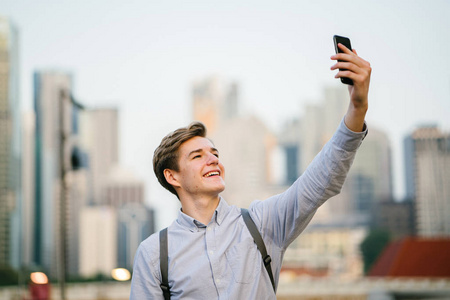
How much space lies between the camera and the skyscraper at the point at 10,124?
98.8 meters

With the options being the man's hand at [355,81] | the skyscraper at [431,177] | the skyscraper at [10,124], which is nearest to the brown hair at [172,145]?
the man's hand at [355,81]

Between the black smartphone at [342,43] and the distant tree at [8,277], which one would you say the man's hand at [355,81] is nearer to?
the black smartphone at [342,43]

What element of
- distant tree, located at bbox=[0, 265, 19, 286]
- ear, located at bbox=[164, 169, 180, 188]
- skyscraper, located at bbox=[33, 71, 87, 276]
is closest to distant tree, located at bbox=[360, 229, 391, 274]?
skyscraper, located at bbox=[33, 71, 87, 276]

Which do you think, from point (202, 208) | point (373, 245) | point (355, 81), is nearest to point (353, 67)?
point (355, 81)

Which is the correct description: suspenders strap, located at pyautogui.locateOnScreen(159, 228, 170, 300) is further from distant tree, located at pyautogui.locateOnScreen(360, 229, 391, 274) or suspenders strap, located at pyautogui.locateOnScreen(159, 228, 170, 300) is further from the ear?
distant tree, located at pyautogui.locateOnScreen(360, 229, 391, 274)

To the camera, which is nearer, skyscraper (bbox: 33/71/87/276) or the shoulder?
the shoulder

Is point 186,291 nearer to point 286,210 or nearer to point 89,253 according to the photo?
point 286,210

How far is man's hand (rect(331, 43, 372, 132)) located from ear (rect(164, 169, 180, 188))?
76 cm

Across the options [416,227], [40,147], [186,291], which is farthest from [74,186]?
[186,291]

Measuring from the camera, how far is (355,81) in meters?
1.87

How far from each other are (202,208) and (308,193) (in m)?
0.45

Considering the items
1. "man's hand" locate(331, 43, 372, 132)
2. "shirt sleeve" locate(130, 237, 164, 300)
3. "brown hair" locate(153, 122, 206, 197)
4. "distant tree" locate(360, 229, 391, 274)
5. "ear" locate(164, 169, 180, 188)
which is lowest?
"distant tree" locate(360, 229, 391, 274)

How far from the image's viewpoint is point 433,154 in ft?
439

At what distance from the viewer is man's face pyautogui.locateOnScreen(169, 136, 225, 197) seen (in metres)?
2.29
